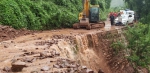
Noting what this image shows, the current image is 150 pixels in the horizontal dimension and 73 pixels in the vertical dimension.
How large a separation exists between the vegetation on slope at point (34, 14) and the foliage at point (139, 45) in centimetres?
724

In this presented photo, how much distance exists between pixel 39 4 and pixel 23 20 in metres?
4.39

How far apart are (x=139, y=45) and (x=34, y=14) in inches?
364

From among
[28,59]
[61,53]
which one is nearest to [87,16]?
[61,53]

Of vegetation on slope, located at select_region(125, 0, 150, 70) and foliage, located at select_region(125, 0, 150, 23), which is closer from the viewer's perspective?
vegetation on slope, located at select_region(125, 0, 150, 70)

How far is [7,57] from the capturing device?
11844 millimetres

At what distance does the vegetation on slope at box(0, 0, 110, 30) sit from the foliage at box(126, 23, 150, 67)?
7239 millimetres

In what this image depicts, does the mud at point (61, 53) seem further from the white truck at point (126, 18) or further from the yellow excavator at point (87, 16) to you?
the white truck at point (126, 18)

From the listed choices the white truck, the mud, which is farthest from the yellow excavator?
the white truck

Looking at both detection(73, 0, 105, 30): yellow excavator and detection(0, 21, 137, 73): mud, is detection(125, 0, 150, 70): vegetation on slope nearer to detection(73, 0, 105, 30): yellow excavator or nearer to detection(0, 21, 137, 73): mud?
detection(0, 21, 137, 73): mud

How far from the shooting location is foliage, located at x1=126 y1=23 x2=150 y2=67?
840 inches

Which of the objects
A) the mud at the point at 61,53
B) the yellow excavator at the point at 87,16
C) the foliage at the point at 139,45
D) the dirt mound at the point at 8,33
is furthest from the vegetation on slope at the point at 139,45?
the dirt mound at the point at 8,33

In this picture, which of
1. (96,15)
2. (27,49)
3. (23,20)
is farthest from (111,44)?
(27,49)

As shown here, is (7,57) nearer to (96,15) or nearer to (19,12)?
(19,12)

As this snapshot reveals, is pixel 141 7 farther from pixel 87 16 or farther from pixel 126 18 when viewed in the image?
pixel 87 16
